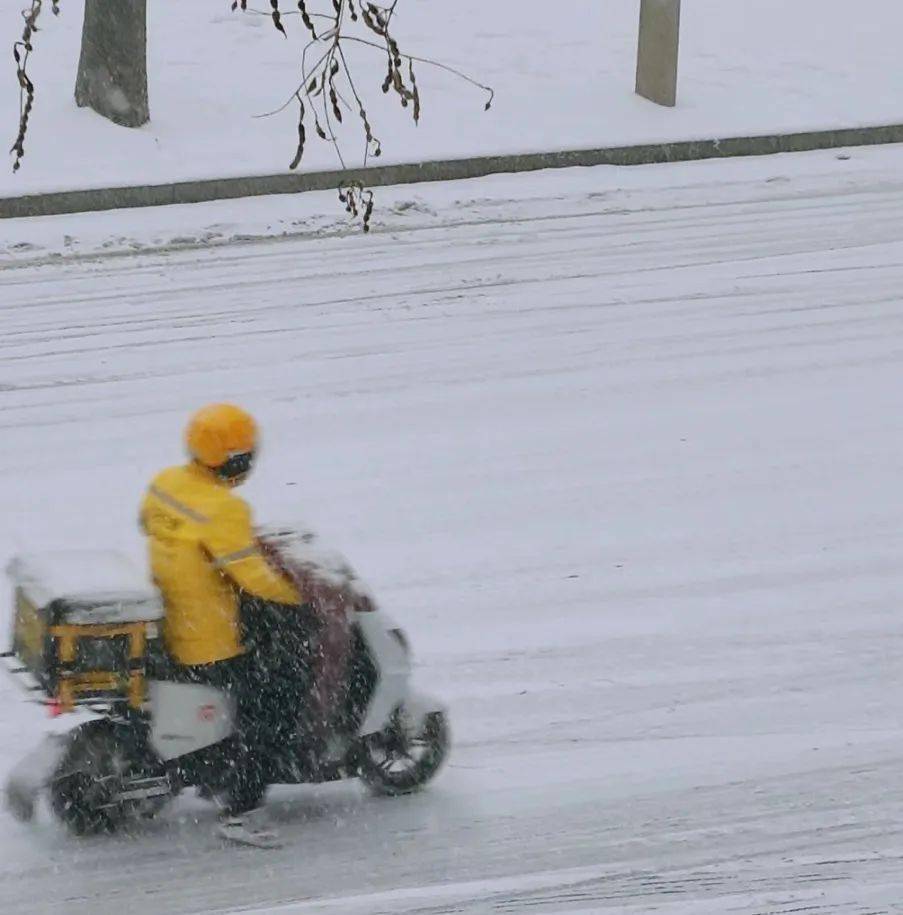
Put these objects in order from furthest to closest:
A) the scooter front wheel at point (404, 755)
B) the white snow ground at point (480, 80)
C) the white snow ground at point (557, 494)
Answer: the white snow ground at point (480, 80) < the scooter front wheel at point (404, 755) < the white snow ground at point (557, 494)

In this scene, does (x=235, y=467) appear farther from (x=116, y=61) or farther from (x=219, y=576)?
(x=116, y=61)

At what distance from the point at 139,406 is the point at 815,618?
Result: 3.95 m

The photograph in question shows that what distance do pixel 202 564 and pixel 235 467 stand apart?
0.28m

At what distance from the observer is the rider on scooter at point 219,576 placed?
16.4ft

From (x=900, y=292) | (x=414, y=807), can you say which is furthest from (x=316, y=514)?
(x=900, y=292)

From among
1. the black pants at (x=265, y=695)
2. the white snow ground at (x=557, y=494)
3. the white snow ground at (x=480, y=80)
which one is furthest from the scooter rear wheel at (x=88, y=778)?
the white snow ground at (x=480, y=80)

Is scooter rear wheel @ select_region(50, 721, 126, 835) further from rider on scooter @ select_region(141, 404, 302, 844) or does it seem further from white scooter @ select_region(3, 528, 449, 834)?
rider on scooter @ select_region(141, 404, 302, 844)

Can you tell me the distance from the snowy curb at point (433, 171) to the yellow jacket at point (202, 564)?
778 cm

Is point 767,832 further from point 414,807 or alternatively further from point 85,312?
point 85,312

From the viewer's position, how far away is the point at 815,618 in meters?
6.92

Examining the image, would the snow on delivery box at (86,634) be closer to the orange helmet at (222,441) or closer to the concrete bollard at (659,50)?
the orange helmet at (222,441)

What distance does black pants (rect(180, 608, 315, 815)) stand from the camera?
5.14 meters

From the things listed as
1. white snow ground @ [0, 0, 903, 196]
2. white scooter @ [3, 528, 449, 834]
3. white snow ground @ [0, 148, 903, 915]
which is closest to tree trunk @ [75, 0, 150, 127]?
white snow ground @ [0, 0, 903, 196]

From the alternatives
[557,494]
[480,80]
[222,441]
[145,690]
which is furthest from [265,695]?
[480,80]
